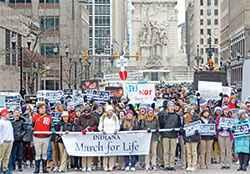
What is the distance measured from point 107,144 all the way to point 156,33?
287 feet

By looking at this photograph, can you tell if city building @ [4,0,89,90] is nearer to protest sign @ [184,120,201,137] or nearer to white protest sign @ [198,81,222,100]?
white protest sign @ [198,81,222,100]

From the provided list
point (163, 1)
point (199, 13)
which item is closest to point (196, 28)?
point (199, 13)

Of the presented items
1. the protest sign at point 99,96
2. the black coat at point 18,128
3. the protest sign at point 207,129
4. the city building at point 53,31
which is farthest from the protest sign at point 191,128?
the city building at point 53,31

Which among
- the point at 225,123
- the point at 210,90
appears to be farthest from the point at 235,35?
the point at 225,123

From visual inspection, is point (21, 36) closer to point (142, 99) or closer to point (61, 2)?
point (61, 2)

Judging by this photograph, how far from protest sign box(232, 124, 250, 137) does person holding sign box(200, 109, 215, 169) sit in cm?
74

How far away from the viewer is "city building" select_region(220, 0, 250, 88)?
284 ft

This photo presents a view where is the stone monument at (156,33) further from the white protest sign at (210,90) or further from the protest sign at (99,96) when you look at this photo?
the white protest sign at (210,90)

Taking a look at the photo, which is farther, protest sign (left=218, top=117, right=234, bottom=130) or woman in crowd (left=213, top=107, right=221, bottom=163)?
woman in crowd (left=213, top=107, right=221, bottom=163)

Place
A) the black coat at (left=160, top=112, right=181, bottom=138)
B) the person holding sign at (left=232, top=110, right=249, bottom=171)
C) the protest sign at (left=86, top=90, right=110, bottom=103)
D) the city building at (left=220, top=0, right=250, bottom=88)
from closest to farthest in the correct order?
the person holding sign at (left=232, top=110, right=249, bottom=171) < the black coat at (left=160, top=112, right=181, bottom=138) < the protest sign at (left=86, top=90, right=110, bottom=103) < the city building at (left=220, top=0, right=250, bottom=88)

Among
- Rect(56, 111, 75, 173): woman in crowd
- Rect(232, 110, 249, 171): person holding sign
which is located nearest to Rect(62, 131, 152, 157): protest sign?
Rect(56, 111, 75, 173): woman in crowd

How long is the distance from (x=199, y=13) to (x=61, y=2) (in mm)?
81578

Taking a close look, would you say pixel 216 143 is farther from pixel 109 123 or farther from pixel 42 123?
pixel 42 123

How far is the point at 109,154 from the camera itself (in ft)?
54.5
